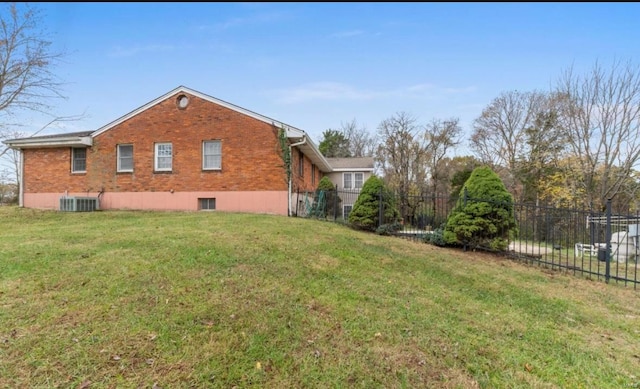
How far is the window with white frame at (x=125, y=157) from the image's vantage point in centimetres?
1441

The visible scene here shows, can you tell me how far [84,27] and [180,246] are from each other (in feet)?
29.2

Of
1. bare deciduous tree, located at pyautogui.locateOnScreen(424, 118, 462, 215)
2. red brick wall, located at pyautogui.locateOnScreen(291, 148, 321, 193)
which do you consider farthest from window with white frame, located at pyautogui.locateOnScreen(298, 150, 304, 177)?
bare deciduous tree, located at pyautogui.locateOnScreen(424, 118, 462, 215)

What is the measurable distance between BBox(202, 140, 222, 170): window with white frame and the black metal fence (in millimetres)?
3576

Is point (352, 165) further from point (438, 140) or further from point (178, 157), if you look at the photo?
point (178, 157)

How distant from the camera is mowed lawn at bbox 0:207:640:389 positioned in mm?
2891

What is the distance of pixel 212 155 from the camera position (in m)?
13.8

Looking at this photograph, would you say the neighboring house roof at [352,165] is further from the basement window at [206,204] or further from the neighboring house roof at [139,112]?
→ the basement window at [206,204]

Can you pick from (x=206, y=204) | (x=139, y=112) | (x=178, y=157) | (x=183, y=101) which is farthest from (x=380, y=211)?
(x=139, y=112)

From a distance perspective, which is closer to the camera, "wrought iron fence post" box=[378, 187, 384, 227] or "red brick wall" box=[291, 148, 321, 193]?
"wrought iron fence post" box=[378, 187, 384, 227]

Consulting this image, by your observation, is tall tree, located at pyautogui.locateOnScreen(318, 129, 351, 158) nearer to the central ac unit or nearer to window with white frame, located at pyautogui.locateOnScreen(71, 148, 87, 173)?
window with white frame, located at pyautogui.locateOnScreen(71, 148, 87, 173)

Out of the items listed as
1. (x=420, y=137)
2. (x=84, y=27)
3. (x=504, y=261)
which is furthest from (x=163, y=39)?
(x=420, y=137)

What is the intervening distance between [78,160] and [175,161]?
485cm

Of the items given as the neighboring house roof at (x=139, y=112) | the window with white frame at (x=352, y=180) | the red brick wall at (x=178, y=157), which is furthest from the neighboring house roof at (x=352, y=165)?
the red brick wall at (x=178, y=157)

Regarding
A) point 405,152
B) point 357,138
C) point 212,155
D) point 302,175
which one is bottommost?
point 302,175
